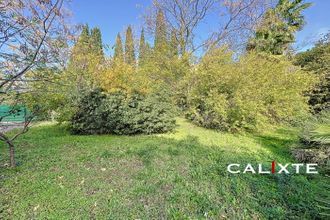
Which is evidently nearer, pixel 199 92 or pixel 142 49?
pixel 199 92

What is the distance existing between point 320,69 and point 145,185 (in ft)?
38.0

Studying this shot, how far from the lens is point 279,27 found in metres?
15.3

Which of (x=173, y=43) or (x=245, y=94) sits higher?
(x=173, y=43)

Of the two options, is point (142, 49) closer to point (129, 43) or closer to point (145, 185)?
point (129, 43)

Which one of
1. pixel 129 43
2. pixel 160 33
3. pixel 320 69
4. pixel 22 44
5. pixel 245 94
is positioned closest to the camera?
pixel 22 44

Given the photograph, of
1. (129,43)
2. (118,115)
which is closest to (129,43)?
(129,43)

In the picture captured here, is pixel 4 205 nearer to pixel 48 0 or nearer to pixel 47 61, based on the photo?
pixel 47 61

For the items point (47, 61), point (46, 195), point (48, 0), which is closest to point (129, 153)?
point (46, 195)

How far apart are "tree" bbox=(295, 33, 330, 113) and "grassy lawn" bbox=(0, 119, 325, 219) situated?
23.2ft

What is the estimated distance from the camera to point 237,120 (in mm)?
7887

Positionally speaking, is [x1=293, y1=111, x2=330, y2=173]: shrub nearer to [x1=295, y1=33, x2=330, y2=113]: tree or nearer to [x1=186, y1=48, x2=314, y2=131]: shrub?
[x1=186, y1=48, x2=314, y2=131]: shrub

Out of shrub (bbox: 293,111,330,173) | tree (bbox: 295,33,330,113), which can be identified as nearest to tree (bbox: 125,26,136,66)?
tree (bbox: 295,33,330,113)

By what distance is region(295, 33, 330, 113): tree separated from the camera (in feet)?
34.6

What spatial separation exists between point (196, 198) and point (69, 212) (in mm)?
1665
